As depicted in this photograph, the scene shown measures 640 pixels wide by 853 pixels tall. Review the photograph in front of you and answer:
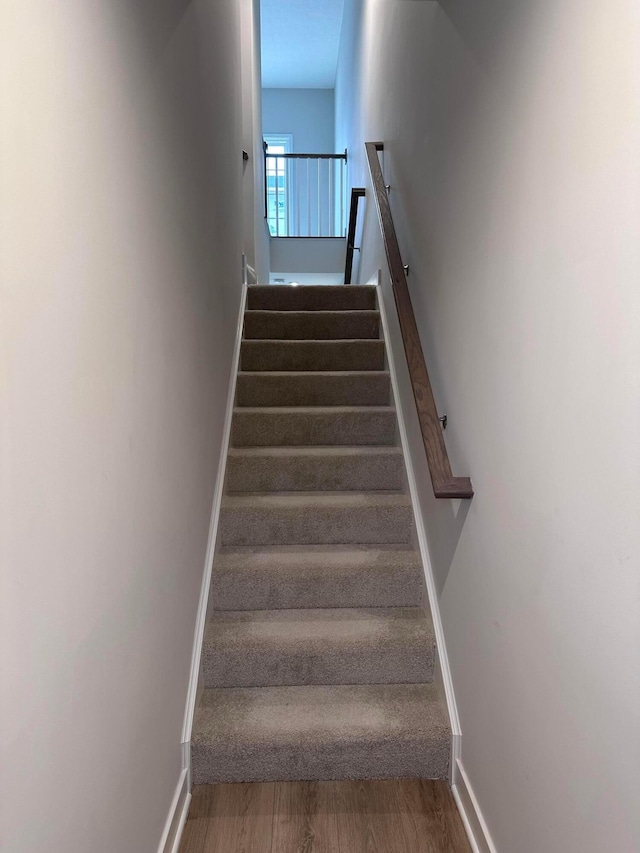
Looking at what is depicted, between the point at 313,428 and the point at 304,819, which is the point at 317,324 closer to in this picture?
the point at 313,428

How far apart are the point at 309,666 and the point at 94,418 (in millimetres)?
1370

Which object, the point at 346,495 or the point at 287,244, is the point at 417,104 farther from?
the point at 287,244

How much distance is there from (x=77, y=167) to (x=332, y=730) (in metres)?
1.71

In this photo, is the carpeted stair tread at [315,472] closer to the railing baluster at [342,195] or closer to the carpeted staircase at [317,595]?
the carpeted staircase at [317,595]

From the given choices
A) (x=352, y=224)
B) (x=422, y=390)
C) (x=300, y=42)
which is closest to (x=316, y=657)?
(x=422, y=390)

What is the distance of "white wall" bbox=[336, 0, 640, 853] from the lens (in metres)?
0.88

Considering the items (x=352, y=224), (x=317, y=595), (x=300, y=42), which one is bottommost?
(x=317, y=595)

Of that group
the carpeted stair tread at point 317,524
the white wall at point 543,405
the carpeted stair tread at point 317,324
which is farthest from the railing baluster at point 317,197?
the carpeted stair tread at point 317,524

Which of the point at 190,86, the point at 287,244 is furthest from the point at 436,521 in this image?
the point at 287,244

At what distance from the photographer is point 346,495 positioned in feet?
8.39

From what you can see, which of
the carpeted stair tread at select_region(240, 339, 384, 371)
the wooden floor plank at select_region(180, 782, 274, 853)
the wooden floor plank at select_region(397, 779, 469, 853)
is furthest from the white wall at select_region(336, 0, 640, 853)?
the carpeted stair tread at select_region(240, 339, 384, 371)

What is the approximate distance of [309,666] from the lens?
1.97 metres

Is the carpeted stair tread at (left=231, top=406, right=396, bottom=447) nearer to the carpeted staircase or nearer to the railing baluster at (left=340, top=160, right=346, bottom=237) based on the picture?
the carpeted staircase

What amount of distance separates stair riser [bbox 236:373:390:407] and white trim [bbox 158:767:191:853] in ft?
5.90
